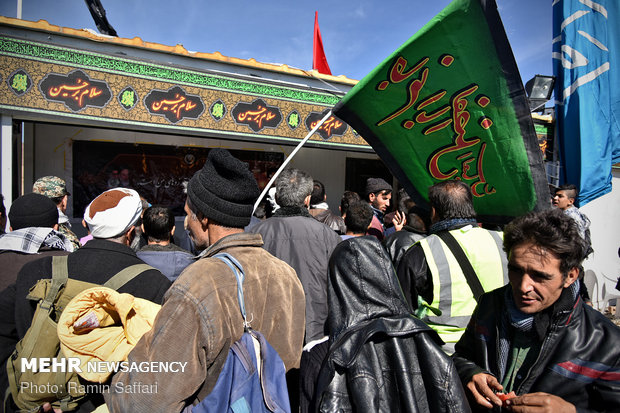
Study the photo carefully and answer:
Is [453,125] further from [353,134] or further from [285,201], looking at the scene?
[353,134]

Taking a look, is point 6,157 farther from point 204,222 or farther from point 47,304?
point 204,222

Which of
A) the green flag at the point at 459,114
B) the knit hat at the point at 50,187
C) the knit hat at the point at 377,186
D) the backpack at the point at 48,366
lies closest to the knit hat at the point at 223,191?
the backpack at the point at 48,366

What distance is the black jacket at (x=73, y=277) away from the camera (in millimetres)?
1486

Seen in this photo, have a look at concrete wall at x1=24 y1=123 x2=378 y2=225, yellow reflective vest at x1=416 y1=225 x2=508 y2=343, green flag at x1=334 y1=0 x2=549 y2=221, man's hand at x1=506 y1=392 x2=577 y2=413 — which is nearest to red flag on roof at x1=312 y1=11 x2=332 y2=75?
concrete wall at x1=24 y1=123 x2=378 y2=225

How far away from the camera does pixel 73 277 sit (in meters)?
1.49

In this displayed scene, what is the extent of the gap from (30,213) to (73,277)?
81 cm

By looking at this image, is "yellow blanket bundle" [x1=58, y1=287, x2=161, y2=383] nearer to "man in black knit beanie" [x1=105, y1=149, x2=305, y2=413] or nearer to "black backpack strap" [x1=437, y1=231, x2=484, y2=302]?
"man in black knit beanie" [x1=105, y1=149, x2=305, y2=413]

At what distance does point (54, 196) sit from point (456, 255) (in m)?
3.35

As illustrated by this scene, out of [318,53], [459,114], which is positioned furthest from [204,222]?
[318,53]

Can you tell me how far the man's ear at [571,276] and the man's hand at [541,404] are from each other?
15.3 inches

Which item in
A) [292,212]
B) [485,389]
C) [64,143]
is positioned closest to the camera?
[485,389]

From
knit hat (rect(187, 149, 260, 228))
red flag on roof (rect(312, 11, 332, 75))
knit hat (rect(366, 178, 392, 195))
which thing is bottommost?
knit hat (rect(187, 149, 260, 228))

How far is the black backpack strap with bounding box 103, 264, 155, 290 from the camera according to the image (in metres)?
1.49

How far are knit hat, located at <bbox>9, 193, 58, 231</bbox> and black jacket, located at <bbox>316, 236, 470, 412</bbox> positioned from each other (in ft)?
6.11
